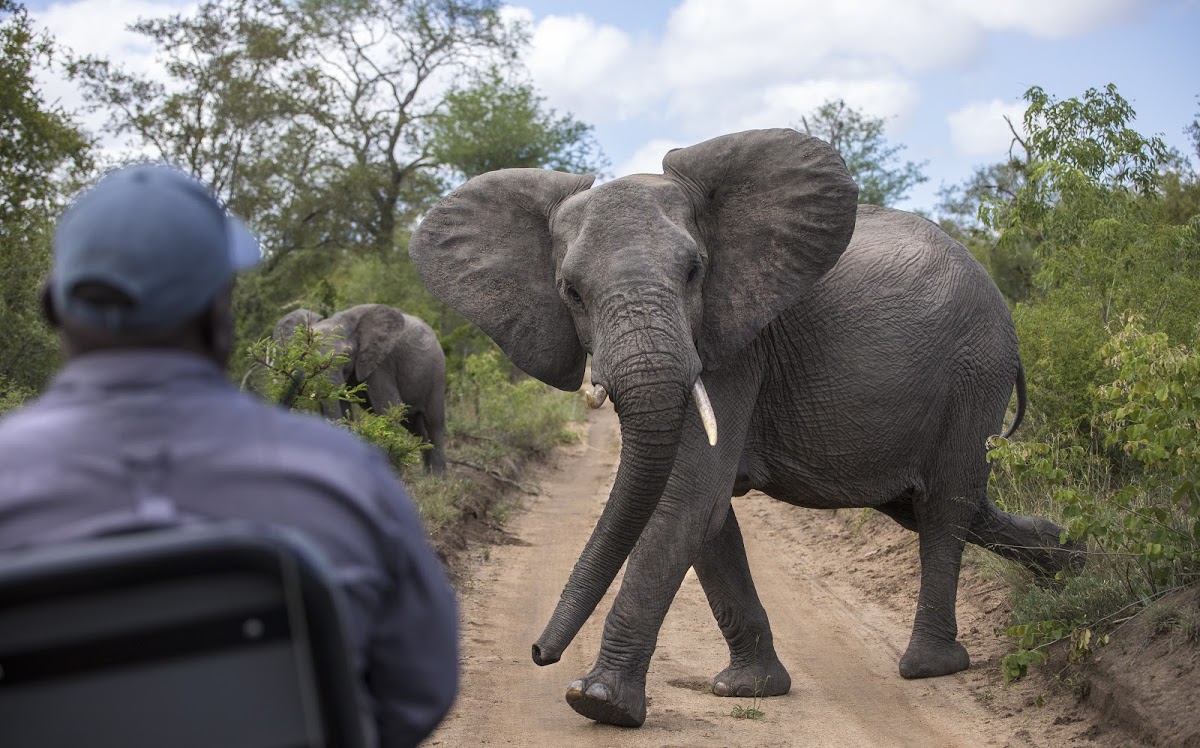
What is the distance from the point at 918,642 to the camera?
23.2 ft

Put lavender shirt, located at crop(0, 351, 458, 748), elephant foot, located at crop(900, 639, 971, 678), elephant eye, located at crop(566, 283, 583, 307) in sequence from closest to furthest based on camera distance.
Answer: lavender shirt, located at crop(0, 351, 458, 748) → elephant eye, located at crop(566, 283, 583, 307) → elephant foot, located at crop(900, 639, 971, 678)

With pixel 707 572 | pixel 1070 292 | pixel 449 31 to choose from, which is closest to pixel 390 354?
pixel 1070 292

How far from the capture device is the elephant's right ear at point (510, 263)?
6.50 meters

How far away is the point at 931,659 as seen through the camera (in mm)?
7004

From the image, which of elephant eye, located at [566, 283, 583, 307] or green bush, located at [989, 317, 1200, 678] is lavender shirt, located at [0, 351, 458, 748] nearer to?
elephant eye, located at [566, 283, 583, 307]

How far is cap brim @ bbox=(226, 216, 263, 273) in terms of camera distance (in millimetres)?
1991

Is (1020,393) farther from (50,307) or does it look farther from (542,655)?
(50,307)

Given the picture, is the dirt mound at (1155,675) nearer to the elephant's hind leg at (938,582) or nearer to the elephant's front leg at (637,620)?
the elephant's hind leg at (938,582)

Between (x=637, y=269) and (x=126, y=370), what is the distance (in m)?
3.93

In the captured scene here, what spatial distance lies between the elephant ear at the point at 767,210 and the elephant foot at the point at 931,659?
193 cm

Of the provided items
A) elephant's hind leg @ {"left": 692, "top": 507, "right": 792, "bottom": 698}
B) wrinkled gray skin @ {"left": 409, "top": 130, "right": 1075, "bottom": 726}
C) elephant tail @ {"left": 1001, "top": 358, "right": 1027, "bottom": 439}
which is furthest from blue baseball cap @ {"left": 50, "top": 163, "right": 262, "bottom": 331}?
elephant tail @ {"left": 1001, "top": 358, "right": 1027, "bottom": 439}

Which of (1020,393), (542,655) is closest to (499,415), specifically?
(1020,393)

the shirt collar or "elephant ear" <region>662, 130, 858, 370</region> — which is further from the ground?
"elephant ear" <region>662, 130, 858, 370</region>

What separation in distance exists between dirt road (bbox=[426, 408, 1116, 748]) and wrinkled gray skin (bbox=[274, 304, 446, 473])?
4.91m
